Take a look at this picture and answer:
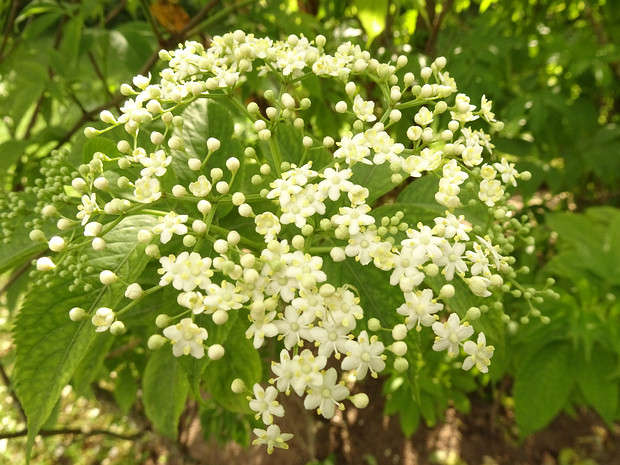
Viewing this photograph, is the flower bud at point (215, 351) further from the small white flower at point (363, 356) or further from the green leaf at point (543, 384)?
the green leaf at point (543, 384)

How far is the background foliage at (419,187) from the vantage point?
5.82ft

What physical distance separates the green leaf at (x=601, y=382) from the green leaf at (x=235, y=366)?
5.01ft

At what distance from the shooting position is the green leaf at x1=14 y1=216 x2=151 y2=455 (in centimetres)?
87

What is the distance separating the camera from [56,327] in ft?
3.04


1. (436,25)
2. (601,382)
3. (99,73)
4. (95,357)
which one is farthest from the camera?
(436,25)

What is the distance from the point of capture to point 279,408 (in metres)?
0.91

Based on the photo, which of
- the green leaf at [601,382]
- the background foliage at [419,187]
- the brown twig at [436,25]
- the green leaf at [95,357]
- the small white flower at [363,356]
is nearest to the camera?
the small white flower at [363,356]

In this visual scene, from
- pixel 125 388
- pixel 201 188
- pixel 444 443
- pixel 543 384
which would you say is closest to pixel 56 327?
pixel 201 188

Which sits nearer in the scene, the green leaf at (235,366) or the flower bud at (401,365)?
the flower bud at (401,365)

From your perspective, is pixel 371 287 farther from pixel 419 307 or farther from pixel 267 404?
pixel 267 404

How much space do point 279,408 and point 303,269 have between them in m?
0.29

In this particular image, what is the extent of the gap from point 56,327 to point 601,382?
2116mm

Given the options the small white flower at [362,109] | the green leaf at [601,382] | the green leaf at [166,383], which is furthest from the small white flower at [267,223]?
the green leaf at [601,382]

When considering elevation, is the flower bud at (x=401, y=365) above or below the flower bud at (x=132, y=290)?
below
